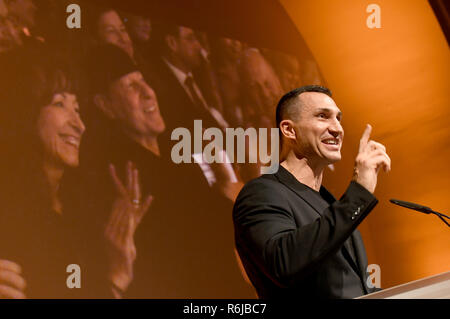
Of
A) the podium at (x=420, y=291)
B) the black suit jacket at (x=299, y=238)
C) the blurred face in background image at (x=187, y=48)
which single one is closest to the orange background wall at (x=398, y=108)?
the blurred face in background image at (x=187, y=48)

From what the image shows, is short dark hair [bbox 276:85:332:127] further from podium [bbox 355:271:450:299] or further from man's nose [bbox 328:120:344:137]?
podium [bbox 355:271:450:299]

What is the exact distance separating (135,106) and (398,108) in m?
2.35

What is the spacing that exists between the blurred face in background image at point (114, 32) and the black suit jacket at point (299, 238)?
180 centimetres

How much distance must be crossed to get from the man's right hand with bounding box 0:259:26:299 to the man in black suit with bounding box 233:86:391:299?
1576 mm

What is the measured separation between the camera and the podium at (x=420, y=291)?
1.20 meters

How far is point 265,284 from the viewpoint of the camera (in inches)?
71.7

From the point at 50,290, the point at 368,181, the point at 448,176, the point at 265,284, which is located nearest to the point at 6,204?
the point at 50,290

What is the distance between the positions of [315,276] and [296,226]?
0.17m

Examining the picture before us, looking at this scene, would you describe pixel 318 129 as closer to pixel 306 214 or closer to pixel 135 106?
pixel 306 214

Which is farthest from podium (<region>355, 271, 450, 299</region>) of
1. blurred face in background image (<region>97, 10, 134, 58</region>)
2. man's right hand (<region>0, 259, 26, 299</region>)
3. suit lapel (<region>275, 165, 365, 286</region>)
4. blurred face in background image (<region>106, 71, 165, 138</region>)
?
blurred face in background image (<region>97, 10, 134, 58</region>)

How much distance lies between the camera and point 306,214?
1923 mm

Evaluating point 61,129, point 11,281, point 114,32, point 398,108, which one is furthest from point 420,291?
point 398,108

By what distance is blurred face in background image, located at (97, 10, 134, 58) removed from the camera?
3.47 meters
